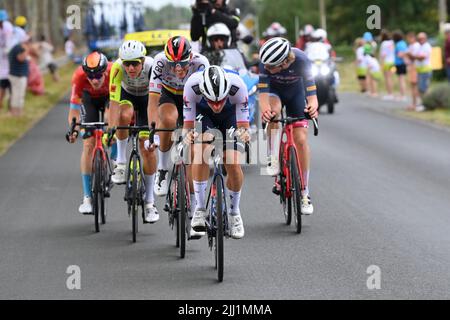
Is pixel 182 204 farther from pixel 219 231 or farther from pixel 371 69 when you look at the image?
pixel 371 69

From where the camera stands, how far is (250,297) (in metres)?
8.45

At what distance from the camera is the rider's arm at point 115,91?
11.9 metres

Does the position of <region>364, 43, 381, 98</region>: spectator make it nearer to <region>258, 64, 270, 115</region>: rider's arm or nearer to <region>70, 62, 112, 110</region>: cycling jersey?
<region>258, 64, 270, 115</region>: rider's arm

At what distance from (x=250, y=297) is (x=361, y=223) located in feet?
12.0

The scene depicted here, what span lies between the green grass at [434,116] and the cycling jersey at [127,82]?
12.6 metres

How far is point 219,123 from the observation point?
33.4 ft

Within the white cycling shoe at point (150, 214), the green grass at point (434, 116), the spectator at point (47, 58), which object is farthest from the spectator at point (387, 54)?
the white cycling shoe at point (150, 214)

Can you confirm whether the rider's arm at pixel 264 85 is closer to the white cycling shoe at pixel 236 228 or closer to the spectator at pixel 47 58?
the white cycling shoe at pixel 236 228

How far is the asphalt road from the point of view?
8.86 meters

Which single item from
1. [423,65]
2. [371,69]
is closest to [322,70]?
[423,65]

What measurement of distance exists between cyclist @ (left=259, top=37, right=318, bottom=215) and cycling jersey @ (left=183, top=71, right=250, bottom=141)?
1.47 meters

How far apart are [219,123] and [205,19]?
8.55m

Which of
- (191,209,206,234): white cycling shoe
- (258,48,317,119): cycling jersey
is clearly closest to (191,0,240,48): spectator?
(258,48,317,119): cycling jersey
